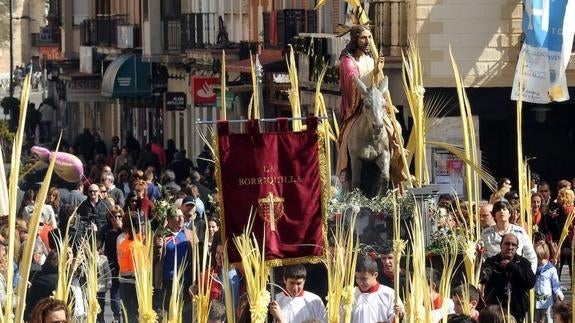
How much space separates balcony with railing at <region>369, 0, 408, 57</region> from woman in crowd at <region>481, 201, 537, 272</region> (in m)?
12.7

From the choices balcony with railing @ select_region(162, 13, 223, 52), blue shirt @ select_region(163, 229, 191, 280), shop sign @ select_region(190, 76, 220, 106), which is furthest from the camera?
balcony with railing @ select_region(162, 13, 223, 52)

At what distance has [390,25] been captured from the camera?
Result: 29.1m

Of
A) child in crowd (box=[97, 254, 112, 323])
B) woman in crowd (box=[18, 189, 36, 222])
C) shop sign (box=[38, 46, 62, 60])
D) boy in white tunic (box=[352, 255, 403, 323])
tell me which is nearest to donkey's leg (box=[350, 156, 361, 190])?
child in crowd (box=[97, 254, 112, 323])

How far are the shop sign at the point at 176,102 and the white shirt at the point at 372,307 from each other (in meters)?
30.2

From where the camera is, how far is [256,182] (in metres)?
14.2

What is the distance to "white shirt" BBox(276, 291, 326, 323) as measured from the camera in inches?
504

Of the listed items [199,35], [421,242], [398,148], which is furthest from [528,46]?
[199,35]

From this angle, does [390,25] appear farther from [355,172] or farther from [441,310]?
[441,310]

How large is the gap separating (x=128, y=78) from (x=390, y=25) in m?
21.0

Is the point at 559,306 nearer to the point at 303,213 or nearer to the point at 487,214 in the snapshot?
the point at 303,213

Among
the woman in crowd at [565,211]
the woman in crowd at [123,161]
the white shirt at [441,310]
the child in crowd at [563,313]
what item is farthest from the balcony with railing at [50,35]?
the child in crowd at [563,313]

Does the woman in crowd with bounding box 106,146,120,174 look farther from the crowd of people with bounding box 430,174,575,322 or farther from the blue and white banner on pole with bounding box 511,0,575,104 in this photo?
the crowd of people with bounding box 430,174,575,322

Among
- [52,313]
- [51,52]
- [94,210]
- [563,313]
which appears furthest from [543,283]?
[51,52]

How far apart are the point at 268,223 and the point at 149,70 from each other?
36168 millimetres
